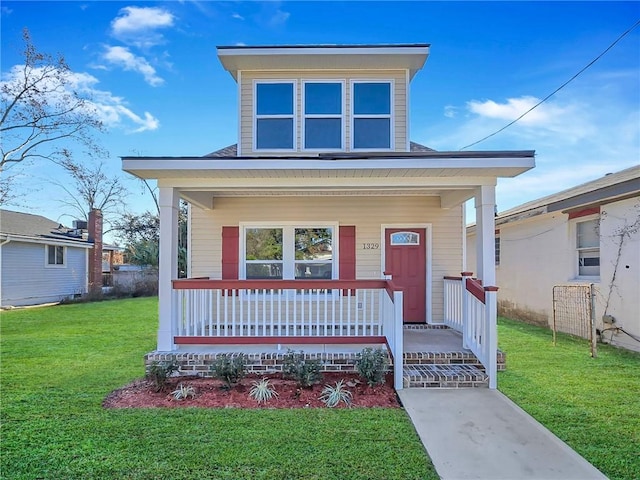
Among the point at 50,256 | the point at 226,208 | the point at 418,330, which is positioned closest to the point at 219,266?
the point at 226,208

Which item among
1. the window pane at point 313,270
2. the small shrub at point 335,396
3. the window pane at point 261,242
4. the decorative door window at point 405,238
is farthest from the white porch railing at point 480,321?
the window pane at point 261,242

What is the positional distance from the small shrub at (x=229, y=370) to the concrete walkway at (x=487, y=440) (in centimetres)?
234

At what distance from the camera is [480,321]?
5840 mm

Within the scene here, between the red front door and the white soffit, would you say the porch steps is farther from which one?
the white soffit

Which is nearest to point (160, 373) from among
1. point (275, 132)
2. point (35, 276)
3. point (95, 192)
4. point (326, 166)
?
point (326, 166)

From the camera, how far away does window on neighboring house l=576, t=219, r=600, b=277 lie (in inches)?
357

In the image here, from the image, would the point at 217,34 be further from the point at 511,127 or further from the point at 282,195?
the point at 511,127

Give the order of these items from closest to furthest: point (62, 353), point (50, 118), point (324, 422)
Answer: point (324, 422) < point (62, 353) < point (50, 118)

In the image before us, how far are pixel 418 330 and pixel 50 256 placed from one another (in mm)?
19877

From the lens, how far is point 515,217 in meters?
11.8

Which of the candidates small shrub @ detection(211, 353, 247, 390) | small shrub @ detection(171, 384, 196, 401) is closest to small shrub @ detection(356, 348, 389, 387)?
small shrub @ detection(211, 353, 247, 390)

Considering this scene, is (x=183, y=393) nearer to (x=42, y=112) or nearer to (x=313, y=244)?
(x=313, y=244)

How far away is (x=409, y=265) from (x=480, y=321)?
9.02ft

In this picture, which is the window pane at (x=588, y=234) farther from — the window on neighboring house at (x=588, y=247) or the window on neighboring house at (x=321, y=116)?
the window on neighboring house at (x=321, y=116)
